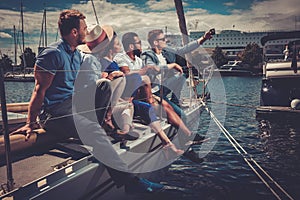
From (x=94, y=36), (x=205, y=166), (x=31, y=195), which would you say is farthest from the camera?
(x=205, y=166)

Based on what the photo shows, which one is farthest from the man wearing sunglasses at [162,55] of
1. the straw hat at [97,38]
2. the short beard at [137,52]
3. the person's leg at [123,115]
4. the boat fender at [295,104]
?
the boat fender at [295,104]

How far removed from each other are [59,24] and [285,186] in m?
5.31

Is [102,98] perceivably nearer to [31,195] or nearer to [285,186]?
[31,195]

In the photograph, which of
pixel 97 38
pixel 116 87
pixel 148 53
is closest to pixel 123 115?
pixel 116 87

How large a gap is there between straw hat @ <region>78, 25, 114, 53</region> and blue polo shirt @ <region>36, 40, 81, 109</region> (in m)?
0.59

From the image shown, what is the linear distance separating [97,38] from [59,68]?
106 cm

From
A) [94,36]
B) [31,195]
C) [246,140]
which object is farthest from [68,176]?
[246,140]

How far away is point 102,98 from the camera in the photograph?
134 inches

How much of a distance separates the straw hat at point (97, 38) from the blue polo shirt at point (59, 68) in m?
Result: 0.59

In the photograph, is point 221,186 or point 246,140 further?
point 246,140

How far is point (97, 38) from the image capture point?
13.2 feet

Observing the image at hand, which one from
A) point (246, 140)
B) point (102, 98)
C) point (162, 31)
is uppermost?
point (162, 31)

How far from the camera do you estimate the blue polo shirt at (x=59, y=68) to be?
3039mm

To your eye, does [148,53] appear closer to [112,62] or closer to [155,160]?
[112,62]
